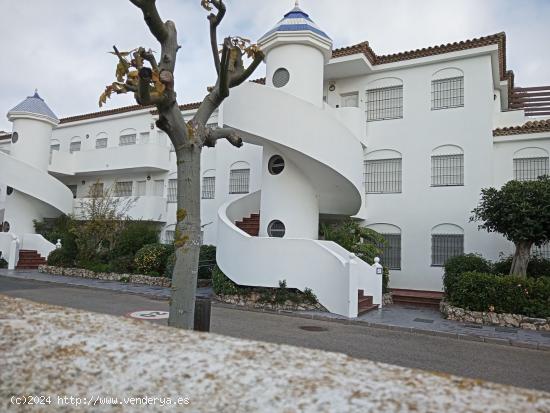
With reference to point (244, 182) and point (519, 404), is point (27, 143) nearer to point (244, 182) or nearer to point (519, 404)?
point (244, 182)

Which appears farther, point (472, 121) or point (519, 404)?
point (472, 121)

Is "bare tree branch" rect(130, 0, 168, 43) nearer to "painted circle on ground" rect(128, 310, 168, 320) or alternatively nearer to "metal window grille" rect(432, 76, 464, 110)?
"painted circle on ground" rect(128, 310, 168, 320)

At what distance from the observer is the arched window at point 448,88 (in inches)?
647

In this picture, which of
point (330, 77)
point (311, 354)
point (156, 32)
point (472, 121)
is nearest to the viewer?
point (311, 354)

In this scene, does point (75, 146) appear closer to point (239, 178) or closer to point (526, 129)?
point (239, 178)

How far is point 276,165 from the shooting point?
47.5 feet

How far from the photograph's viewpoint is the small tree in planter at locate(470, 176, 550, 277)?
1181 centimetres

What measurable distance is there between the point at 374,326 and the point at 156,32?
8244mm

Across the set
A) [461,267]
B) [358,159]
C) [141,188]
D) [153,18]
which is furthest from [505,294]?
[141,188]

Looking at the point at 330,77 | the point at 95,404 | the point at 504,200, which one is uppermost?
the point at 330,77

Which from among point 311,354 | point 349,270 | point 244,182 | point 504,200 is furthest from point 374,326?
point 244,182

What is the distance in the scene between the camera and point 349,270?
1163 centimetres

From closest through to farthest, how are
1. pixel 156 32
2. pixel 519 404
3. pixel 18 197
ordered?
pixel 519 404, pixel 156 32, pixel 18 197

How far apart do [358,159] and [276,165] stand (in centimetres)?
264
